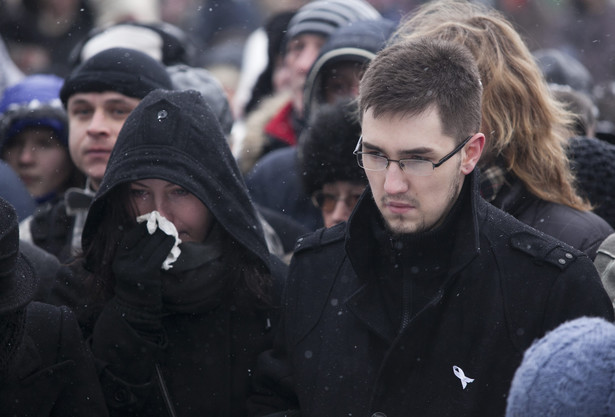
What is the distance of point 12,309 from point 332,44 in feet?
9.83

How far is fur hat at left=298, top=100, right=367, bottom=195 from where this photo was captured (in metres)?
4.40

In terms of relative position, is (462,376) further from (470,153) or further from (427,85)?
(427,85)

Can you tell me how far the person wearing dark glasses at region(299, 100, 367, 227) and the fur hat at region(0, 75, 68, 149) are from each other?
5.25ft

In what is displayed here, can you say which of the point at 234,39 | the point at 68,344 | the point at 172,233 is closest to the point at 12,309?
the point at 68,344

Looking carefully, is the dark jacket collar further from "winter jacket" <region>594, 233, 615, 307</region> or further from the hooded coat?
the hooded coat

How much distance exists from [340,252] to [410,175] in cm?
52

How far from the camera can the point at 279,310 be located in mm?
3773

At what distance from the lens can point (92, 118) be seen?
449cm

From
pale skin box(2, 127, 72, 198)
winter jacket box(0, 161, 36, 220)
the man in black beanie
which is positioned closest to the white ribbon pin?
the man in black beanie

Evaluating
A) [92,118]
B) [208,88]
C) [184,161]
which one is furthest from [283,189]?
[184,161]

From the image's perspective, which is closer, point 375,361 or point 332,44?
point 375,361

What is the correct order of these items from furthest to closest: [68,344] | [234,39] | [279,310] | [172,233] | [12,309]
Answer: [234,39] → [279,310] → [172,233] → [68,344] → [12,309]

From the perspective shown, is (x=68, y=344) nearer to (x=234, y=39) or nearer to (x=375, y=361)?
(x=375, y=361)

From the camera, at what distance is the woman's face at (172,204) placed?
3715 millimetres
